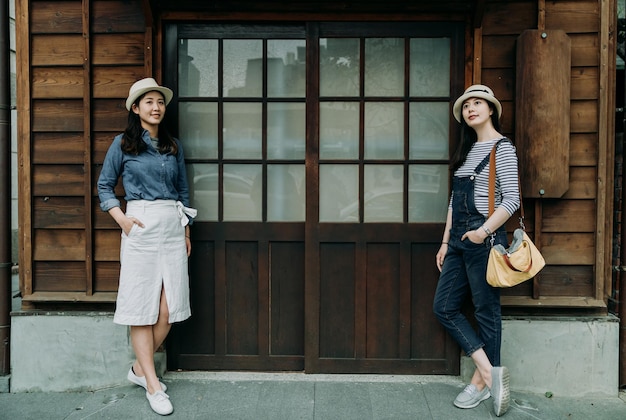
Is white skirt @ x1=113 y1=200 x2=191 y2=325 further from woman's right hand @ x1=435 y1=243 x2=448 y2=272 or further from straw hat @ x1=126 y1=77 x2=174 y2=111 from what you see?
woman's right hand @ x1=435 y1=243 x2=448 y2=272

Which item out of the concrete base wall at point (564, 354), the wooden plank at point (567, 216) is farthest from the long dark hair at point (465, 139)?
the concrete base wall at point (564, 354)

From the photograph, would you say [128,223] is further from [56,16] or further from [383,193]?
[383,193]

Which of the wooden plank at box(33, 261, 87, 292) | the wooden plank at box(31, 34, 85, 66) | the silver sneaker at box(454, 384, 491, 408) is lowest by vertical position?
the silver sneaker at box(454, 384, 491, 408)

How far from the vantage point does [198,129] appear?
4.02 m

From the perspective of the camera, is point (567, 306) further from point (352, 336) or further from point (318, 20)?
point (318, 20)

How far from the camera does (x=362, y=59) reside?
13.0 ft

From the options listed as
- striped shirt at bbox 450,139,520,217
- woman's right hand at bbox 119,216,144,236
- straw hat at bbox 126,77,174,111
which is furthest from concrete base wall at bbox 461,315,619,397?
straw hat at bbox 126,77,174,111

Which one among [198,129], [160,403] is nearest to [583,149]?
[198,129]

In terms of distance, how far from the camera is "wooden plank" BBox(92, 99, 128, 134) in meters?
→ 3.88

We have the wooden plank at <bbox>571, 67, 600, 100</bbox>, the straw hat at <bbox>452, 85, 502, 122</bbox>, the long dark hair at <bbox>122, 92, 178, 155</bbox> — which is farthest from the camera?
the wooden plank at <bbox>571, 67, 600, 100</bbox>

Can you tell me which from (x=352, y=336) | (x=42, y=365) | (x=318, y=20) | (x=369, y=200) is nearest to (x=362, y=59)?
(x=318, y=20)

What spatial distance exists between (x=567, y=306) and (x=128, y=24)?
3.58 meters

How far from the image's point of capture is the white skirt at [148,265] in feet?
11.4

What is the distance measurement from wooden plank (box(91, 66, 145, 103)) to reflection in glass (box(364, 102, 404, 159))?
1.62 metres
